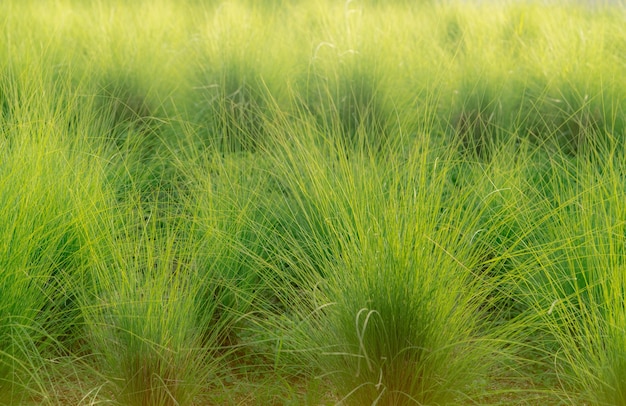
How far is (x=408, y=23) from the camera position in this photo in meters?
6.29

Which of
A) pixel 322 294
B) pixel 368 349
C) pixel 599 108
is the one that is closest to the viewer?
pixel 368 349

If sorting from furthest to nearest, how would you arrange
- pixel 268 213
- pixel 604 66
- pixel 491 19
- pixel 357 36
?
pixel 491 19
pixel 357 36
pixel 604 66
pixel 268 213

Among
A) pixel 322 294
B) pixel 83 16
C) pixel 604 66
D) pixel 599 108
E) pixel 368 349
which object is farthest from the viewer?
pixel 83 16

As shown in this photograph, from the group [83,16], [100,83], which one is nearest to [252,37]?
[100,83]

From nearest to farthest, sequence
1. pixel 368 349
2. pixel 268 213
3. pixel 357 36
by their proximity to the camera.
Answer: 1. pixel 368 349
2. pixel 268 213
3. pixel 357 36

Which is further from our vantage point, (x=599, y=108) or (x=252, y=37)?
(x=252, y=37)

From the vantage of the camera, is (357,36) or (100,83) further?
(357,36)

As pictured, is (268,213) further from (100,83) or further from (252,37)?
(252,37)

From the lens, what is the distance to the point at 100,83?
14.2 ft

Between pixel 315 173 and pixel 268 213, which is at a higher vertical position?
pixel 315 173

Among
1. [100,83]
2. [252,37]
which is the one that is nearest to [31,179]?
[100,83]

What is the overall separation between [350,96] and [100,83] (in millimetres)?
1422

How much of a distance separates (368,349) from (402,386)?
0.47 ft

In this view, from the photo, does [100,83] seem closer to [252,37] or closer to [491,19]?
[252,37]
